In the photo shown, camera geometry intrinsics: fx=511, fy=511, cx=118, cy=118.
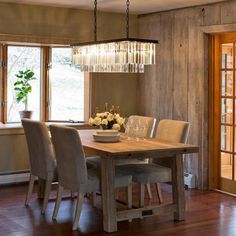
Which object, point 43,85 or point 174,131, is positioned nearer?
point 174,131

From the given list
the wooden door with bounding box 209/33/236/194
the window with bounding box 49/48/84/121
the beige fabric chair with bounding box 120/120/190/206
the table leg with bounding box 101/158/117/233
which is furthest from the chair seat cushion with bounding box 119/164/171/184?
the window with bounding box 49/48/84/121

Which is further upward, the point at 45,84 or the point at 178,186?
the point at 45,84

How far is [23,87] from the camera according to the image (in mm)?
7289

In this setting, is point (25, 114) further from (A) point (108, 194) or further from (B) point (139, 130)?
(A) point (108, 194)

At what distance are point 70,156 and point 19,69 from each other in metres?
2.84

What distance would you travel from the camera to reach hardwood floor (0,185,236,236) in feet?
16.0

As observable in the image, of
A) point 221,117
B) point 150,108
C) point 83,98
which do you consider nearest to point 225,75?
point 221,117

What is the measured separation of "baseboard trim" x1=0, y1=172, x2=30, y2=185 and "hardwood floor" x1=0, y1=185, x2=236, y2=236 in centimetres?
74

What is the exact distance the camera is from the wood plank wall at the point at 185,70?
6.70m

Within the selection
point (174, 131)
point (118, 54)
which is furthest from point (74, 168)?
point (174, 131)

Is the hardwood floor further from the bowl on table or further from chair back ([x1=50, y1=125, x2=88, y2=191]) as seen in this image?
the bowl on table

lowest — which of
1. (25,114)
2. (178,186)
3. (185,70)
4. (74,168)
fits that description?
(178,186)

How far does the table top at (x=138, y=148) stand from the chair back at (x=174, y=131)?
0.30 metres

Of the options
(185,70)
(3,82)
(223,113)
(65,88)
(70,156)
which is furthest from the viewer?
(65,88)
